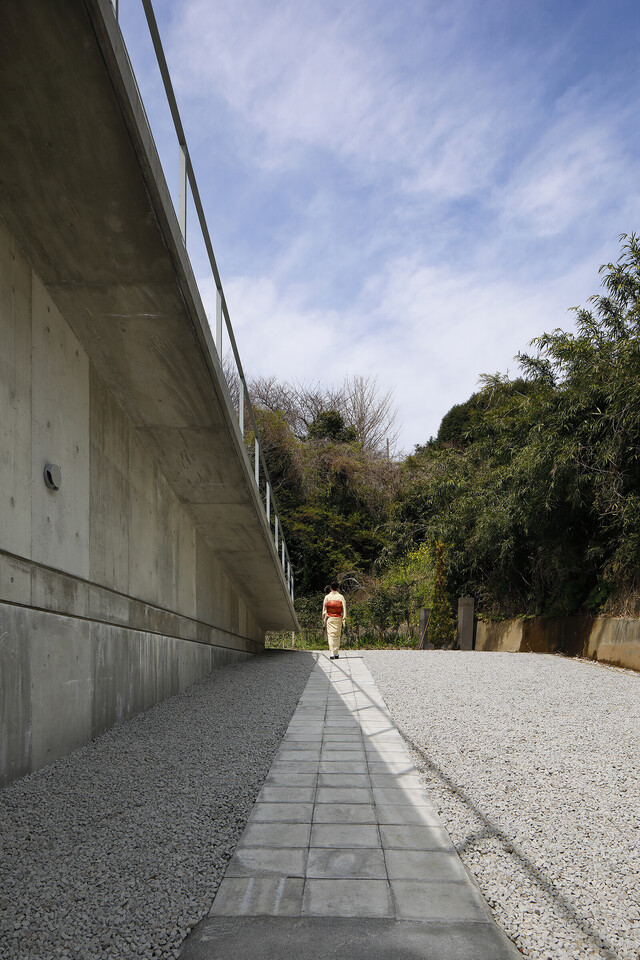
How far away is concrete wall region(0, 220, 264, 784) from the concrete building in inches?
0.7

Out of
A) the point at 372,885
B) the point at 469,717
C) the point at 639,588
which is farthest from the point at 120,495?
the point at 639,588

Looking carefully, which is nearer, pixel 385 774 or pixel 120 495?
pixel 385 774

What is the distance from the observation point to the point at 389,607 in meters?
19.5

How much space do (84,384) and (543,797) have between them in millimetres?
4384

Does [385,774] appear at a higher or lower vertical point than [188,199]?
lower

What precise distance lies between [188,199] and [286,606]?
9.85 metres

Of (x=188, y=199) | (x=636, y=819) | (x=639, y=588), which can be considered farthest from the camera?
(x=639, y=588)

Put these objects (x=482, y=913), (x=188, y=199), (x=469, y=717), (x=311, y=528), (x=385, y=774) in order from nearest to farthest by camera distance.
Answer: (x=482, y=913)
(x=385, y=774)
(x=188, y=199)
(x=469, y=717)
(x=311, y=528)

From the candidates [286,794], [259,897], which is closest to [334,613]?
[286,794]

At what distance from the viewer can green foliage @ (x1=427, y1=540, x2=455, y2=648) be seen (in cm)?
1652

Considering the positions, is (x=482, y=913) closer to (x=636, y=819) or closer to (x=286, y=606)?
(x=636, y=819)

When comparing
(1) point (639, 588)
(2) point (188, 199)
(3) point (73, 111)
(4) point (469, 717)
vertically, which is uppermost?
(2) point (188, 199)

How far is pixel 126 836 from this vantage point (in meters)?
3.00

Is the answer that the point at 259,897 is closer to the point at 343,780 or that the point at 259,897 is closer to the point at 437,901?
the point at 437,901
